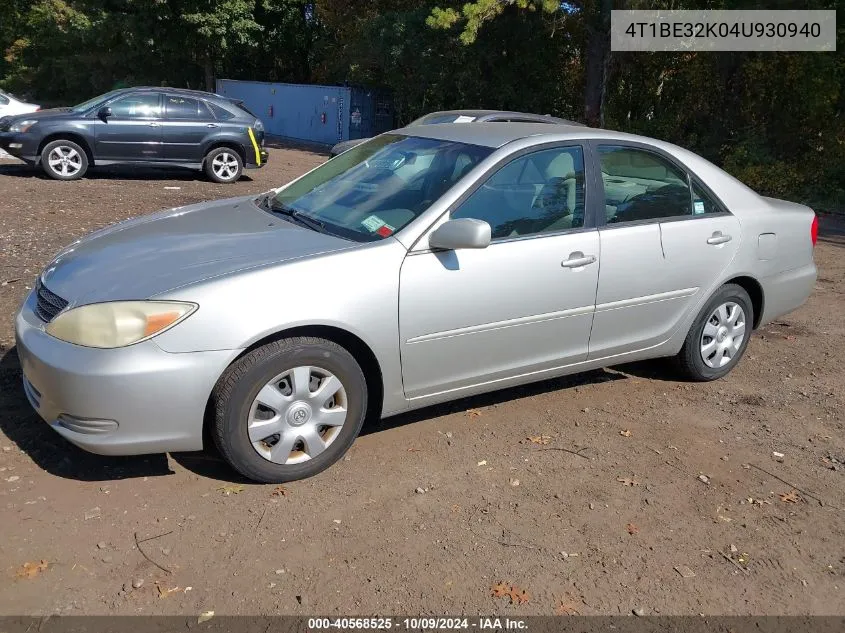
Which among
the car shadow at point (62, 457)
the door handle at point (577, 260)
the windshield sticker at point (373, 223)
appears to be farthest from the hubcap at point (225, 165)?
the door handle at point (577, 260)

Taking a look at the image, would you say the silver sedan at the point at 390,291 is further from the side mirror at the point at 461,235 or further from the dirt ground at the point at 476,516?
the dirt ground at the point at 476,516

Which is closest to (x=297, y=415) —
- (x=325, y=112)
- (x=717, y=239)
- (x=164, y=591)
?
(x=164, y=591)

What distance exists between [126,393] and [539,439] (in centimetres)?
222

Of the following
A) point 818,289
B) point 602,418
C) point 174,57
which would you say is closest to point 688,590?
point 602,418

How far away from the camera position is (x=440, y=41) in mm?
22391

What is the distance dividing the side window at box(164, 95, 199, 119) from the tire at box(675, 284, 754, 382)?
10.7 metres

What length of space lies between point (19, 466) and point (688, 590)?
304cm

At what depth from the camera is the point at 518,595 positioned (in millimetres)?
3123

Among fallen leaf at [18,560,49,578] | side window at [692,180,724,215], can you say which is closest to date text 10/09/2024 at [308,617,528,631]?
fallen leaf at [18,560,49,578]

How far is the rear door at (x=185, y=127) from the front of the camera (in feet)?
44.3

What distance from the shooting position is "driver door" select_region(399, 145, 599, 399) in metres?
3.98

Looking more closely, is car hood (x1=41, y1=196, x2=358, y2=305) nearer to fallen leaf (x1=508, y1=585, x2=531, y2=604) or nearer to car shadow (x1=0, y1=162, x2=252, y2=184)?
fallen leaf (x1=508, y1=585, x2=531, y2=604)

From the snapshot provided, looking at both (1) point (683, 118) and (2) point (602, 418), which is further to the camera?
(1) point (683, 118)

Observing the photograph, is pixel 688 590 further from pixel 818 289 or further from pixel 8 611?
pixel 818 289
